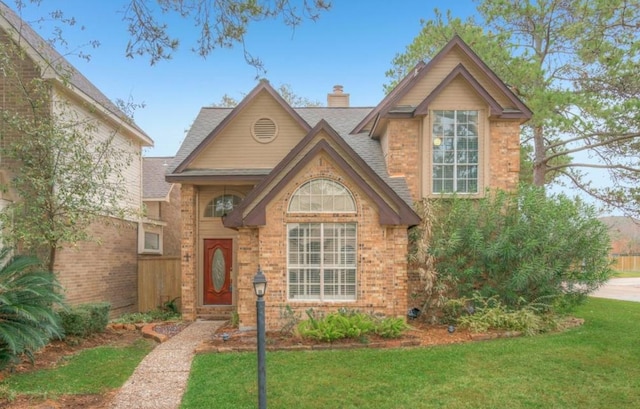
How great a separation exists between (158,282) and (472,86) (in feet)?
34.6

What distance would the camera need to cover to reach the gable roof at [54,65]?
9160 millimetres

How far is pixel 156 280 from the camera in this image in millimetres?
14195

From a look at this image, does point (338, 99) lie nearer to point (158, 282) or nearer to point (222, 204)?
point (222, 204)

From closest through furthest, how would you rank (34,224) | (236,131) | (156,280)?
(34,224) < (236,131) < (156,280)

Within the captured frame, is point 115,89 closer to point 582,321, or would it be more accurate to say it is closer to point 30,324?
point 30,324

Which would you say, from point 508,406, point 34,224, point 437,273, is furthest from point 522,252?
point 34,224

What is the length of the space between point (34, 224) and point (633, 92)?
1554 centimetres

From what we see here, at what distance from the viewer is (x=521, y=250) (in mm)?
10016

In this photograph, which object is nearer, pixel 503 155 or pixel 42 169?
pixel 42 169

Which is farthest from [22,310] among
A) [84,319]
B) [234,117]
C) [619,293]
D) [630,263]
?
[630,263]

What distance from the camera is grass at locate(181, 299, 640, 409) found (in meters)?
6.04

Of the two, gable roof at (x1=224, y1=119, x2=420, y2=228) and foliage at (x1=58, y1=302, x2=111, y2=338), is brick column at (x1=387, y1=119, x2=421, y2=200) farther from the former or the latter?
foliage at (x1=58, y1=302, x2=111, y2=338)

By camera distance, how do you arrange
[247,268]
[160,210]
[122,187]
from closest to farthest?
[247,268], [122,187], [160,210]

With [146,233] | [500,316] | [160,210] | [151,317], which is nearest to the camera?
[500,316]
